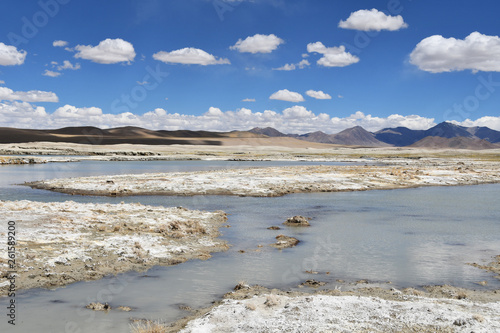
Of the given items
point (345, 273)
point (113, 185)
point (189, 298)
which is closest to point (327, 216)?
point (345, 273)

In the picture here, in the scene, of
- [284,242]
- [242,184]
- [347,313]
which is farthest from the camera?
[242,184]

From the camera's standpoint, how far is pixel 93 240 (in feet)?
59.5

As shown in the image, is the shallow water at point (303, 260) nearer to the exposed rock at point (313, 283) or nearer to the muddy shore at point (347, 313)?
the exposed rock at point (313, 283)

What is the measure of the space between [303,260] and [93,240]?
9.19 metres

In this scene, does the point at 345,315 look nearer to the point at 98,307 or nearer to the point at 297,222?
the point at 98,307

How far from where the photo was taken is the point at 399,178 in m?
53.3

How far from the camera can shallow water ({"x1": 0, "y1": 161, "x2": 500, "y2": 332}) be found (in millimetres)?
12008

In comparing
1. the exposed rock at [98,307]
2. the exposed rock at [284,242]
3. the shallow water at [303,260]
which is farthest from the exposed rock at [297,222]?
the exposed rock at [98,307]

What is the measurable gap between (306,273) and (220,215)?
41.4ft

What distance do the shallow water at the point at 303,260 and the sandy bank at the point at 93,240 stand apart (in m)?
0.85

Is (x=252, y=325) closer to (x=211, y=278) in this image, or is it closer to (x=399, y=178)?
(x=211, y=278)

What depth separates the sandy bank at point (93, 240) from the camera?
14.6 metres

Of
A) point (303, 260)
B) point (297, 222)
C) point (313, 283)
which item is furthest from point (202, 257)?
point (297, 222)

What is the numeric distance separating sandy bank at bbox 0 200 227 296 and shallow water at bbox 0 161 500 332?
854 mm
